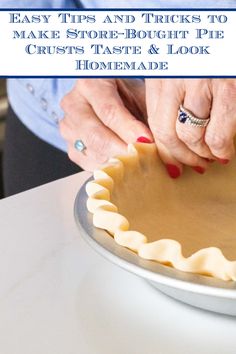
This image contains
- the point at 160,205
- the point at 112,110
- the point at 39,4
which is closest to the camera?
the point at 160,205

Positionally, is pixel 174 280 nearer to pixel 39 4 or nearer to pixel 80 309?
pixel 80 309

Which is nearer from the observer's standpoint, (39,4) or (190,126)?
(190,126)

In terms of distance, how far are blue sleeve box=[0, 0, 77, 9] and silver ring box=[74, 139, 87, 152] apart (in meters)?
0.19

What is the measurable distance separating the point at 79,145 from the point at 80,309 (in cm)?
32

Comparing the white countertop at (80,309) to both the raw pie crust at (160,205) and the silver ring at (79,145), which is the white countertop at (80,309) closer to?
the raw pie crust at (160,205)

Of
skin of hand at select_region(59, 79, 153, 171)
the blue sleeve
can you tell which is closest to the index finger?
skin of hand at select_region(59, 79, 153, 171)

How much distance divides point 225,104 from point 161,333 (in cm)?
21

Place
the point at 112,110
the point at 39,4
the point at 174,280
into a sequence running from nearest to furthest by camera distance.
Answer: the point at 174,280
the point at 112,110
the point at 39,4

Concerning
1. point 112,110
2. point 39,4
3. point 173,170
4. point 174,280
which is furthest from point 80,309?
point 39,4

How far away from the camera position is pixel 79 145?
29.1 inches

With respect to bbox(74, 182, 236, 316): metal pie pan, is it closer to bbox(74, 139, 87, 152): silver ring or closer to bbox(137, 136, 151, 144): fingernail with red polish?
bbox(137, 136, 151, 144): fingernail with red polish

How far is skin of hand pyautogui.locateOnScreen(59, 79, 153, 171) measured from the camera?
68 centimetres

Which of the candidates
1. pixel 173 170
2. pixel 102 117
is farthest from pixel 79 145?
pixel 173 170

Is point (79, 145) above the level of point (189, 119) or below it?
below
